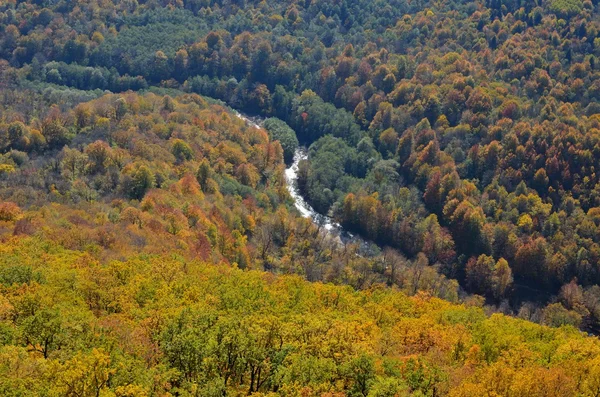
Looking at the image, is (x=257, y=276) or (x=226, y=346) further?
(x=257, y=276)

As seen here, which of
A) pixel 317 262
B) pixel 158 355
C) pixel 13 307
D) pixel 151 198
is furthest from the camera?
pixel 317 262

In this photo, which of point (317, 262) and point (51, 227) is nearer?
point (51, 227)

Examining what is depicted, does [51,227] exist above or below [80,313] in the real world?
below

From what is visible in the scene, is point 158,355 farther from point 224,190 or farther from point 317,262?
point 224,190

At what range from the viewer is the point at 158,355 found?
5959cm

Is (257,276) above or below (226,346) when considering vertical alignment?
below

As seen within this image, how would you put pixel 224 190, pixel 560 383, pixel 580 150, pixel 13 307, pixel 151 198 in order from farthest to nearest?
pixel 580 150 → pixel 224 190 → pixel 151 198 → pixel 13 307 → pixel 560 383

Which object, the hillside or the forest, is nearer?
the hillside

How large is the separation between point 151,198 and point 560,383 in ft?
366

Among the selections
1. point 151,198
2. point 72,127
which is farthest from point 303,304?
point 72,127

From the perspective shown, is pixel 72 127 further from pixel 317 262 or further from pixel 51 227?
pixel 317 262

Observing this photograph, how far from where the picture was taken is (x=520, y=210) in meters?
190

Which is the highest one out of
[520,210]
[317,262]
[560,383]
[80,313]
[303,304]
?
[560,383]

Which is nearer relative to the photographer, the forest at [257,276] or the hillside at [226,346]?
the hillside at [226,346]
